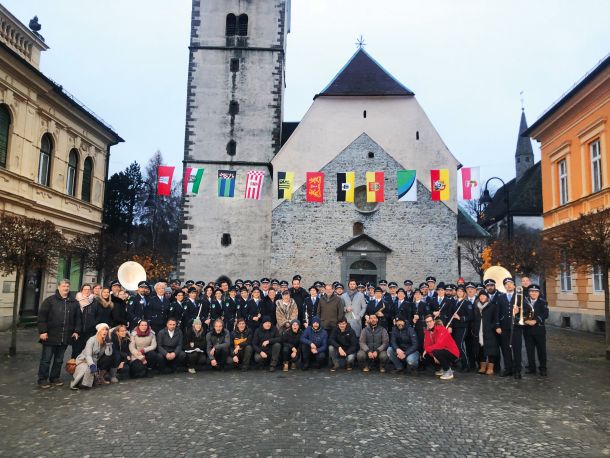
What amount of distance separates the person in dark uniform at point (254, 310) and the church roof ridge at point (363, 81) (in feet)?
51.1

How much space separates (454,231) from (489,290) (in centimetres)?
1260

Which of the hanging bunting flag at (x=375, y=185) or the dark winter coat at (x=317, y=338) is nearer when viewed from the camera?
the dark winter coat at (x=317, y=338)

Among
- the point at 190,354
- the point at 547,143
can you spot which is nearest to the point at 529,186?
the point at 547,143

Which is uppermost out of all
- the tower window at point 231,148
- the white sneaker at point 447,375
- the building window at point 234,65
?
the building window at point 234,65

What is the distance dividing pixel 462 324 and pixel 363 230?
13.1m

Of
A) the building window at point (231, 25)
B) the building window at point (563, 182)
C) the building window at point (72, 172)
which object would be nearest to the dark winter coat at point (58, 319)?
the building window at point (72, 172)

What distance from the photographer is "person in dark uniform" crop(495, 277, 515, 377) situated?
394 inches

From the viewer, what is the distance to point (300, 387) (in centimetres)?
854

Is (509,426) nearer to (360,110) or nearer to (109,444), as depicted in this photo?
(109,444)

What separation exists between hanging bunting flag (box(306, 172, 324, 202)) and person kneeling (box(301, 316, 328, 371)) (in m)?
12.7

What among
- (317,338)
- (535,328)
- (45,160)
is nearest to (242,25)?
(45,160)

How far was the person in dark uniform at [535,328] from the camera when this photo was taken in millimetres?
9922

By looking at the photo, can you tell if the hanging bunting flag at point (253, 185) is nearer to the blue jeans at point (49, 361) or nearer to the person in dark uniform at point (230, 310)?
the person in dark uniform at point (230, 310)

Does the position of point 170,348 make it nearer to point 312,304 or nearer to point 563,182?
point 312,304
